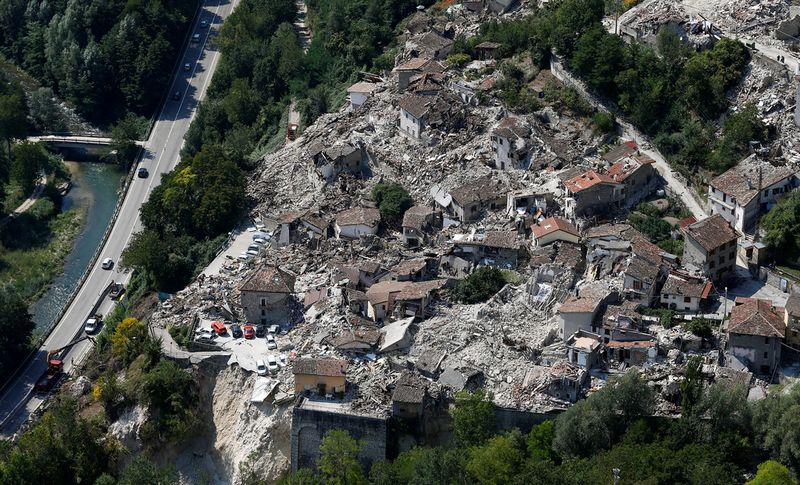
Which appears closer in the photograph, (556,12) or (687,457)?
(687,457)

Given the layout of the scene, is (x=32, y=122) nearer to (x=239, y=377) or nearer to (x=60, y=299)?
(x=60, y=299)

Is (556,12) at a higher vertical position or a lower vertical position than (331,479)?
higher

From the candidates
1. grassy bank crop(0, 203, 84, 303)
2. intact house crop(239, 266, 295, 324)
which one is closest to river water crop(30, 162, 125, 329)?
grassy bank crop(0, 203, 84, 303)

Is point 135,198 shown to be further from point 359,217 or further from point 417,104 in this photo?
point 359,217

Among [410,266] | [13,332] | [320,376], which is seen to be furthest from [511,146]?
[13,332]

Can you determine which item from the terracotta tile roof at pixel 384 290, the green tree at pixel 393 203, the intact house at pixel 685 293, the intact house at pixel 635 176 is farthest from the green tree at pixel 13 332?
the intact house at pixel 685 293

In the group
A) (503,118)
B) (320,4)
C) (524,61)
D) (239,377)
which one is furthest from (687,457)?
(320,4)

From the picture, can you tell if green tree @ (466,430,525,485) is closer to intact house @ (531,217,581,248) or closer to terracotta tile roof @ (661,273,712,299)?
terracotta tile roof @ (661,273,712,299)
